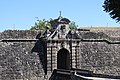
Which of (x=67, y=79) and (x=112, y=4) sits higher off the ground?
(x=112, y=4)

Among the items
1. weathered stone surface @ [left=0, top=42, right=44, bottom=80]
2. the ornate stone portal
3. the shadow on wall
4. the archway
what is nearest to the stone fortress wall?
weathered stone surface @ [left=0, top=42, right=44, bottom=80]

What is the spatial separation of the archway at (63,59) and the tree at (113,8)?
540 cm

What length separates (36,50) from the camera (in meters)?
30.3

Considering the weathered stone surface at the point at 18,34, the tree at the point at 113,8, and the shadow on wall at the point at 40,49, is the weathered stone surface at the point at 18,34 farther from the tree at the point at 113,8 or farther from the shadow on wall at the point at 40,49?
the tree at the point at 113,8

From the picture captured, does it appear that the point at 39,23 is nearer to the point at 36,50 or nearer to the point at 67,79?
the point at 36,50

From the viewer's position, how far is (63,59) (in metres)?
32.1

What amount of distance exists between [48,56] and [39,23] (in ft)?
107

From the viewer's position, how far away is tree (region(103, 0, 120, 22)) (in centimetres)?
2611

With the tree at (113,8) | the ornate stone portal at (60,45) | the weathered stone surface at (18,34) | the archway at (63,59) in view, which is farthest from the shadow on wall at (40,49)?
the tree at (113,8)

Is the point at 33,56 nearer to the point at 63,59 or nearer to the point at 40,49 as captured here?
the point at 40,49

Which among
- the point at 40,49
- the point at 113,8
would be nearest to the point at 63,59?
the point at 40,49

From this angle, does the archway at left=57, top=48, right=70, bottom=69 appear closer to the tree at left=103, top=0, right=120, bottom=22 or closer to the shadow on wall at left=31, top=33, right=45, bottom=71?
the shadow on wall at left=31, top=33, right=45, bottom=71

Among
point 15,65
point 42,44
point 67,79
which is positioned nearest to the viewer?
point 67,79

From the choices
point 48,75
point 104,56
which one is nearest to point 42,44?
point 48,75
